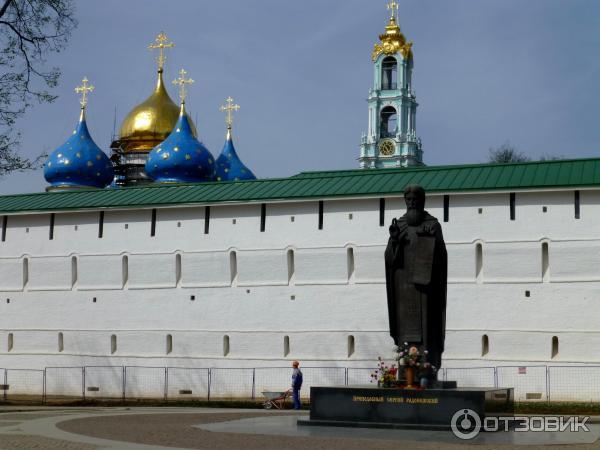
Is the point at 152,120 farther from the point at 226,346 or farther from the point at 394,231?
the point at 394,231

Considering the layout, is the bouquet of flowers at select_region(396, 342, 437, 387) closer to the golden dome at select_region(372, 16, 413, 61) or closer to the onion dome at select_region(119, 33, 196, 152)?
the onion dome at select_region(119, 33, 196, 152)

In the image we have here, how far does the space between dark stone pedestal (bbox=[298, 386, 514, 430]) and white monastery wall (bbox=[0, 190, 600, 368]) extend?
37.0 feet

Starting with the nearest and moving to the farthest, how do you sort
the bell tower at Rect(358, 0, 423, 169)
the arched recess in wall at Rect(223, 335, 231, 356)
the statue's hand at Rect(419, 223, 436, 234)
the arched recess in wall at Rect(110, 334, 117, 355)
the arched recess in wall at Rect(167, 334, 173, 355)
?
the statue's hand at Rect(419, 223, 436, 234) < the arched recess in wall at Rect(223, 335, 231, 356) < the arched recess in wall at Rect(167, 334, 173, 355) < the arched recess in wall at Rect(110, 334, 117, 355) < the bell tower at Rect(358, 0, 423, 169)

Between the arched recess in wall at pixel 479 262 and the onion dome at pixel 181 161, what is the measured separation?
16.2 meters

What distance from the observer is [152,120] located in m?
46.6

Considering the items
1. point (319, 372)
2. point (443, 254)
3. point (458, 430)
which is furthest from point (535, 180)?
point (458, 430)

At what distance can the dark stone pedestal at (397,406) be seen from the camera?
13.4 meters

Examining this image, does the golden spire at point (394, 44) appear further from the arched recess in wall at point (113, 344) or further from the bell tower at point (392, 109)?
the arched recess in wall at point (113, 344)

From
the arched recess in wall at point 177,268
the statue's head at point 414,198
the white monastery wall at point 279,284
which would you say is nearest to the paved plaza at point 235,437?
the statue's head at point 414,198

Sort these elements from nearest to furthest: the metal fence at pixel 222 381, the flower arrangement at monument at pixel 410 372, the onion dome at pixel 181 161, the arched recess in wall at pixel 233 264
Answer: the flower arrangement at monument at pixel 410 372 → the metal fence at pixel 222 381 → the arched recess in wall at pixel 233 264 → the onion dome at pixel 181 161

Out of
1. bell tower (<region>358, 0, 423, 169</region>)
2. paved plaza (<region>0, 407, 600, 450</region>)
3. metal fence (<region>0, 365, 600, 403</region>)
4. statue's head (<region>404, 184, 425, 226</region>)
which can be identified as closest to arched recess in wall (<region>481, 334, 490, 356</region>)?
metal fence (<region>0, 365, 600, 403</region>)

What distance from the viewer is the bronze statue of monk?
48.8 ft

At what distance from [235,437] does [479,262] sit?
14401 millimetres

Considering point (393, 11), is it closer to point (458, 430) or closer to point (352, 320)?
point (352, 320)
